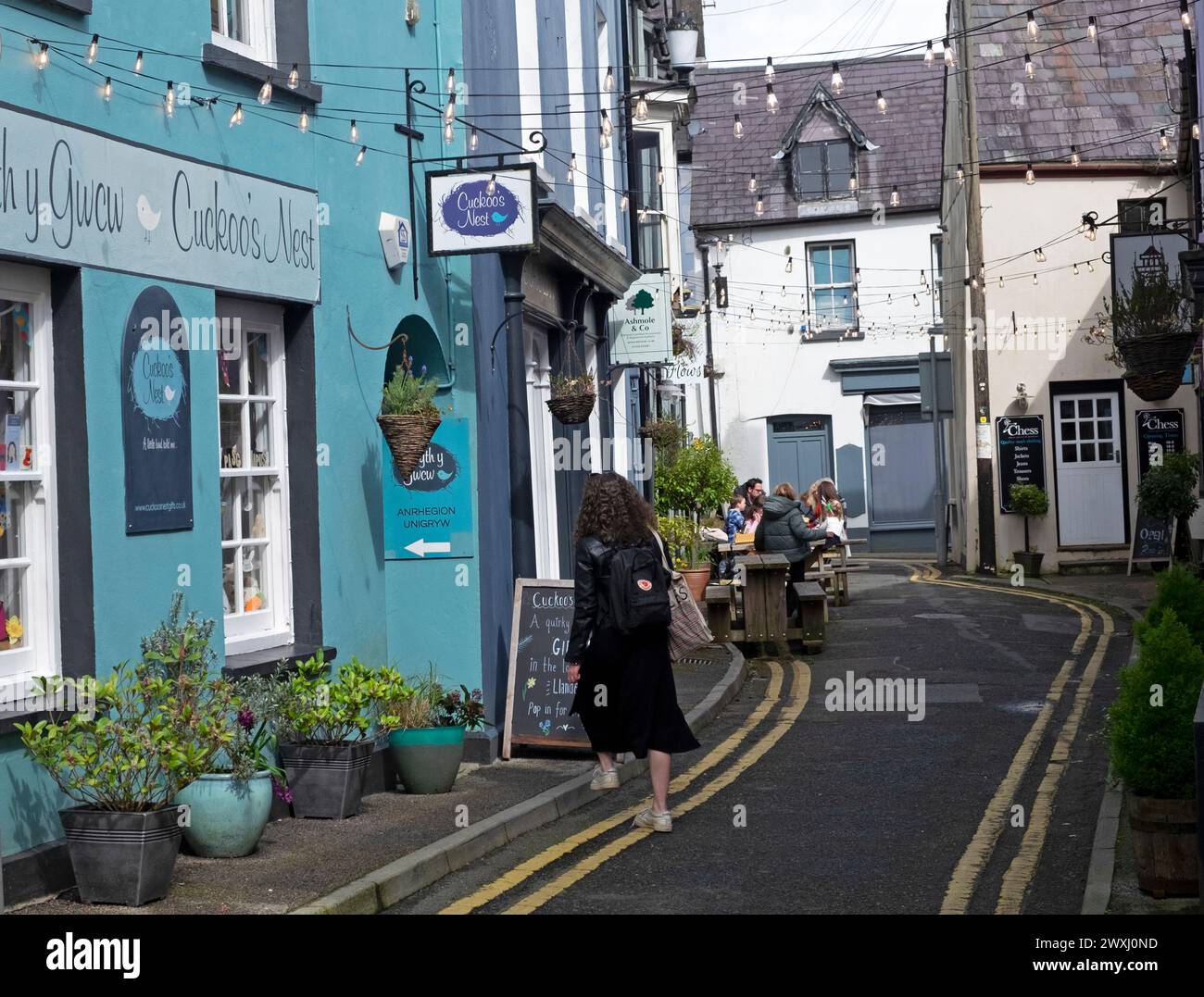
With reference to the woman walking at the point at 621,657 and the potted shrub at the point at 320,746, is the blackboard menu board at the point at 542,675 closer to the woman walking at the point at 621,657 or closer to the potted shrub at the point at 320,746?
the woman walking at the point at 621,657

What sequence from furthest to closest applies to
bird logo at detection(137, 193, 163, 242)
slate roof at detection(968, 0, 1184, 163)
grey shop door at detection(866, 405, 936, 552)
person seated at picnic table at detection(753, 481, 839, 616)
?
1. grey shop door at detection(866, 405, 936, 552)
2. slate roof at detection(968, 0, 1184, 163)
3. person seated at picnic table at detection(753, 481, 839, 616)
4. bird logo at detection(137, 193, 163, 242)

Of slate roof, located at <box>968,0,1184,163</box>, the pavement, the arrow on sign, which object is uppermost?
slate roof, located at <box>968,0,1184,163</box>

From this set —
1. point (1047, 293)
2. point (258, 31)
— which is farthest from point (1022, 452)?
point (258, 31)

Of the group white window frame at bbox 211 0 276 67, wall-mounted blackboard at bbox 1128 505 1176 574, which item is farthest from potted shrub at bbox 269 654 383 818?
wall-mounted blackboard at bbox 1128 505 1176 574

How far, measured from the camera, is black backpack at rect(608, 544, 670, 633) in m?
8.73

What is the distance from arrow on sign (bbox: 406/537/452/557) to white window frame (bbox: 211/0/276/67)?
3.33 metres

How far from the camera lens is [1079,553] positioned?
88.6 feet

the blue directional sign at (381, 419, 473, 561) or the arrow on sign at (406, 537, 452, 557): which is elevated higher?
the blue directional sign at (381, 419, 473, 561)

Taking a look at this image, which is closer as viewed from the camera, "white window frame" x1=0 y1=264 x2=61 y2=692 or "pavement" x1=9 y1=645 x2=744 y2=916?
"pavement" x1=9 y1=645 x2=744 y2=916

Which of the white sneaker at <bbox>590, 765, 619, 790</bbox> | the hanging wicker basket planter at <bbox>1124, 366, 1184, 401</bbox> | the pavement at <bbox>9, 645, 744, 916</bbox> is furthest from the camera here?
the hanging wicker basket planter at <bbox>1124, 366, 1184, 401</bbox>

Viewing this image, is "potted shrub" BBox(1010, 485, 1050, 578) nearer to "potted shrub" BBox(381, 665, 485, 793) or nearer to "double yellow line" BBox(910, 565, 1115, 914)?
"double yellow line" BBox(910, 565, 1115, 914)

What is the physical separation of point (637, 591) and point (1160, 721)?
3009 millimetres
